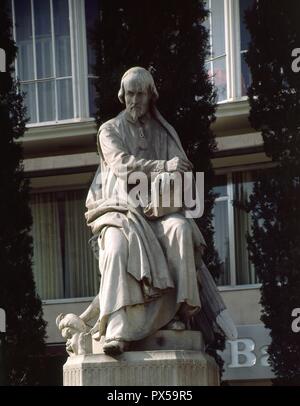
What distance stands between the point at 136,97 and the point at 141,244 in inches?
63.0

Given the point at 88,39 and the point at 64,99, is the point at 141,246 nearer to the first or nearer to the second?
the point at 88,39

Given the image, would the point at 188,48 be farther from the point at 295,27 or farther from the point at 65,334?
the point at 65,334

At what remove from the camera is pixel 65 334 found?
53.9 feet

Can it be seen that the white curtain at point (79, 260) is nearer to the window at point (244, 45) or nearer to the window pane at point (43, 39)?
the window pane at point (43, 39)

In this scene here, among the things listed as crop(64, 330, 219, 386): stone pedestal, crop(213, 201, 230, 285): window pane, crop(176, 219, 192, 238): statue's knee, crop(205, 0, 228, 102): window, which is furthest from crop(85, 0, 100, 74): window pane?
crop(64, 330, 219, 386): stone pedestal

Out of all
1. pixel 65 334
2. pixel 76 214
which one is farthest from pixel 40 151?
pixel 65 334

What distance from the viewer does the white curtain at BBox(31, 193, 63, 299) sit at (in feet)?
98.2

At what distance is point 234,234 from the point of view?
2886 cm

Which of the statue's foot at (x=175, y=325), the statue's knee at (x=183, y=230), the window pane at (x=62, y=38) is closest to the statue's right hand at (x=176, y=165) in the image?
the statue's knee at (x=183, y=230)

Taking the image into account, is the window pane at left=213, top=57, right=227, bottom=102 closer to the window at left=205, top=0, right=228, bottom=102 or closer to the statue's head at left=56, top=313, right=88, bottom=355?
the window at left=205, top=0, right=228, bottom=102

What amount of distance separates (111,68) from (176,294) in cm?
817

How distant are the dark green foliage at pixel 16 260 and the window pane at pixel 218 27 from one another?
16.1 feet

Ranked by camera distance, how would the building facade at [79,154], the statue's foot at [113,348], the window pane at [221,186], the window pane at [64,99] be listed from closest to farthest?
the statue's foot at [113,348] → the building facade at [79,154] → the window pane at [221,186] → the window pane at [64,99]

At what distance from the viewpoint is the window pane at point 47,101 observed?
30109 millimetres
